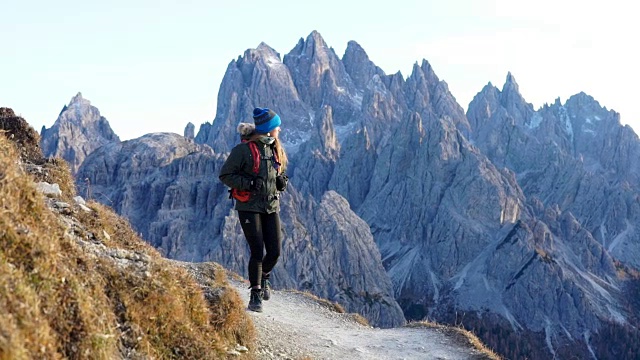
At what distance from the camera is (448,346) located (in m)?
15.4

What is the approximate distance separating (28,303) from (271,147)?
6.94 metres

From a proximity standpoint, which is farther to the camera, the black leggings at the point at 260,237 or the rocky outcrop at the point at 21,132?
the rocky outcrop at the point at 21,132

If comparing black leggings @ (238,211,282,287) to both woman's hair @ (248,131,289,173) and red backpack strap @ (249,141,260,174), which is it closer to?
red backpack strap @ (249,141,260,174)

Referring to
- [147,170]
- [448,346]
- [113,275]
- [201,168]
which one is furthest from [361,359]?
[147,170]

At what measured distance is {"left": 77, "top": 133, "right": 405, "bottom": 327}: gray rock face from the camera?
159m

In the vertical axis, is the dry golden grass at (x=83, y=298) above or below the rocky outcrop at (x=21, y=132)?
below

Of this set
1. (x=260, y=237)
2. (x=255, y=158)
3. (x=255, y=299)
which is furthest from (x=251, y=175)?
(x=255, y=299)

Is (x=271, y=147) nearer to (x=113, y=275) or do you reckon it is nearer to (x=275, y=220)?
(x=275, y=220)

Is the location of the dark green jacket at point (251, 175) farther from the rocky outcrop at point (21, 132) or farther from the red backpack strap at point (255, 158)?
the rocky outcrop at point (21, 132)

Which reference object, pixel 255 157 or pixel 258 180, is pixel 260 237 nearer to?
pixel 258 180

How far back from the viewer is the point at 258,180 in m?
11.3

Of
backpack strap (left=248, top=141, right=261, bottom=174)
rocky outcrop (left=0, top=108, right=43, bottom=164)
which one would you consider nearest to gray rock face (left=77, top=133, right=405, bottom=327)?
rocky outcrop (left=0, top=108, right=43, bottom=164)

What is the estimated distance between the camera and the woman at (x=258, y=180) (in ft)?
36.8

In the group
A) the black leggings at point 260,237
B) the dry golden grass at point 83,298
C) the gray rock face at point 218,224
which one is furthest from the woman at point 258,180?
the gray rock face at point 218,224
